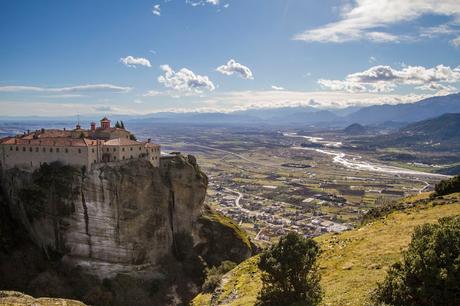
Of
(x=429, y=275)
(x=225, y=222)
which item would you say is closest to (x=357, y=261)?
(x=429, y=275)

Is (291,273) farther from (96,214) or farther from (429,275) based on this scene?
(96,214)

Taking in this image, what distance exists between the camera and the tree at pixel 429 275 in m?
27.3

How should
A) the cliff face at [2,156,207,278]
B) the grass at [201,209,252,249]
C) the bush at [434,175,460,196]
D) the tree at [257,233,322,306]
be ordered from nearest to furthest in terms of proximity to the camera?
the tree at [257,233,322,306] → the bush at [434,175,460,196] → the cliff face at [2,156,207,278] → the grass at [201,209,252,249]

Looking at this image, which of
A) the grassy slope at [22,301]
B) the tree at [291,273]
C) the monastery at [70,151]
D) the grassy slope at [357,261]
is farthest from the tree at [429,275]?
the monastery at [70,151]

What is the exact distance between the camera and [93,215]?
83750 millimetres

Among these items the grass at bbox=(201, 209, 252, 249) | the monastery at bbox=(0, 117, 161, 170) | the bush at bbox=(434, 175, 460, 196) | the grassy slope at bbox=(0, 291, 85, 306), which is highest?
the monastery at bbox=(0, 117, 161, 170)

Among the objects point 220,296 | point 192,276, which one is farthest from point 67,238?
point 220,296

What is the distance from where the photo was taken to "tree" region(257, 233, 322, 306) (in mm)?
42562

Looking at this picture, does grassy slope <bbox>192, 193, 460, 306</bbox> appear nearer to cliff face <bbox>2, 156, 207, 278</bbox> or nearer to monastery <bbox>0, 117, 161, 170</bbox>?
cliff face <bbox>2, 156, 207, 278</bbox>

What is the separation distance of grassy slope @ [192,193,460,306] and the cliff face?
2455 cm

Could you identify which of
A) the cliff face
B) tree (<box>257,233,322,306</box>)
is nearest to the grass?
the cliff face

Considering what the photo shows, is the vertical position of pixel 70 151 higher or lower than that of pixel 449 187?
higher

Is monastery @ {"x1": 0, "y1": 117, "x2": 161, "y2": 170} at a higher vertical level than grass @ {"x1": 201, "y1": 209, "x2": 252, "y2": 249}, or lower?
higher

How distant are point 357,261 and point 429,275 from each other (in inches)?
800
